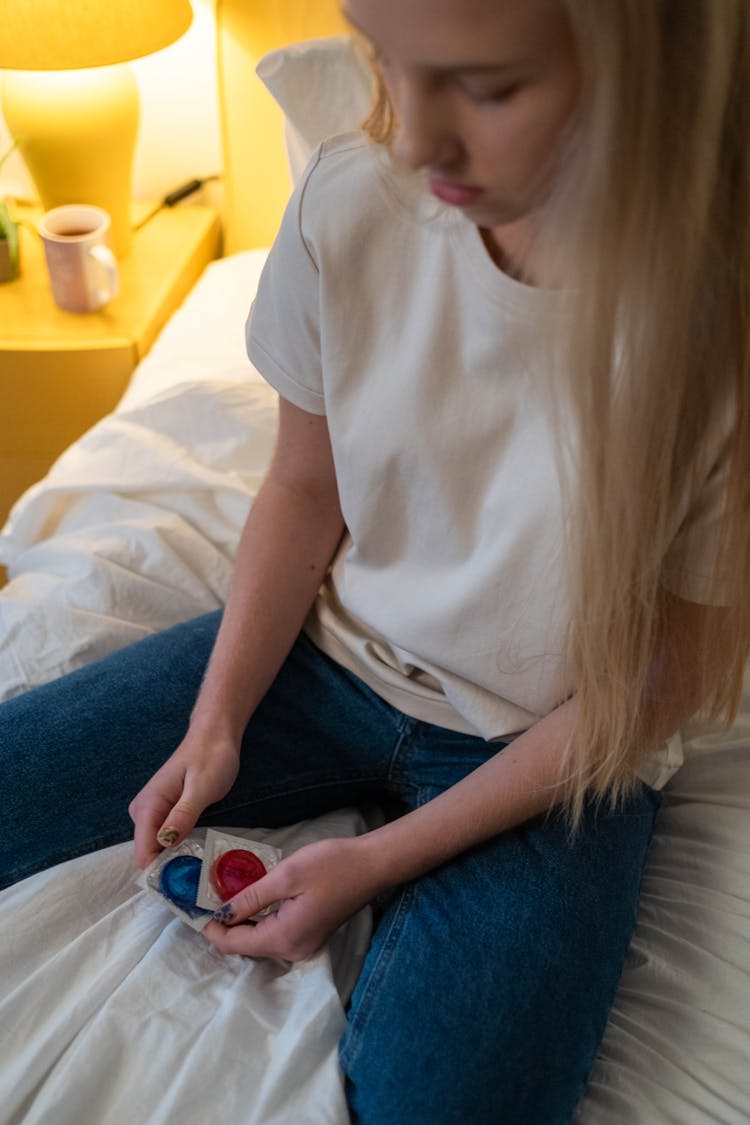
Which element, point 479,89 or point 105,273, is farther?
point 105,273

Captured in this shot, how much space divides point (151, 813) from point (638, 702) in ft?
1.28

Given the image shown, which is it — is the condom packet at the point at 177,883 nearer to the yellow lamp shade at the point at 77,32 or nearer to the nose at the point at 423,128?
the nose at the point at 423,128

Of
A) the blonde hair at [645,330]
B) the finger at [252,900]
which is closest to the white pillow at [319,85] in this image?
the blonde hair at [645,330]

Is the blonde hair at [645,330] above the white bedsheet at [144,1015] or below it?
above

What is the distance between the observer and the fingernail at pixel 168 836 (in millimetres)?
851

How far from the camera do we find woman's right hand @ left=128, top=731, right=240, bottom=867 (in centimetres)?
87

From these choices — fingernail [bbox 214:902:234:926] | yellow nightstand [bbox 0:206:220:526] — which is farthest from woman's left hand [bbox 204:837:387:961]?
yellow nightstand [bbox 0:206:220:526]

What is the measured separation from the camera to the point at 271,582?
3.27 ft

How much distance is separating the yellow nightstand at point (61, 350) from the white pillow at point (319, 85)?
0.43 meters

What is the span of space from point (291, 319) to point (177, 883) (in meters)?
0.46

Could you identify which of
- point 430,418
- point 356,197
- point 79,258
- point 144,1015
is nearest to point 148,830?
point 144,1015

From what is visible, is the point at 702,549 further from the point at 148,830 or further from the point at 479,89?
the point at 148,830

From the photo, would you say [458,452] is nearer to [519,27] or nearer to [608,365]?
[608,365]

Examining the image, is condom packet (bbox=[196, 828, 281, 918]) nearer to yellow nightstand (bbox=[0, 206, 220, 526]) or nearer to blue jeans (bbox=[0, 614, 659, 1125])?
blue jeans (bbox=[0, 614, 659, 1125])
